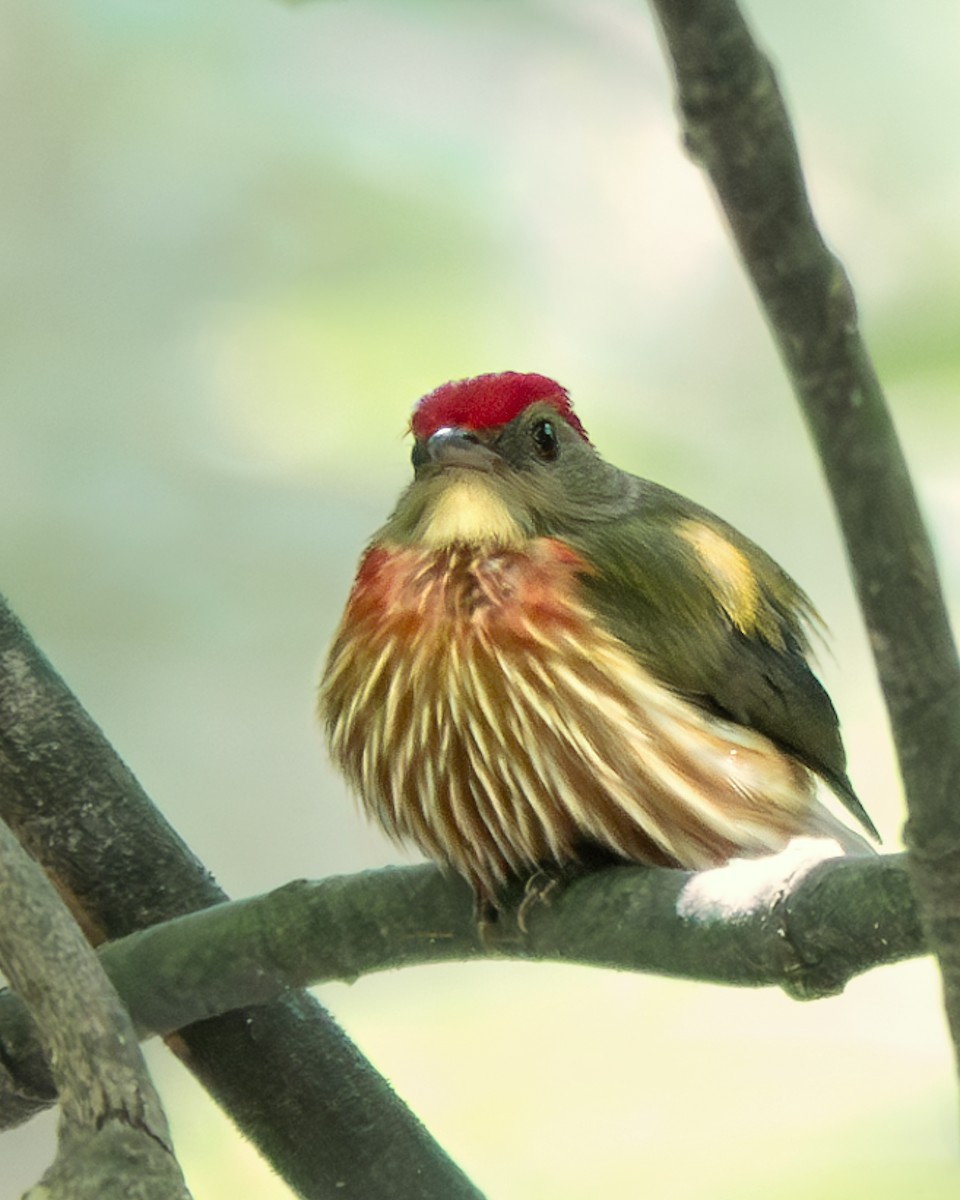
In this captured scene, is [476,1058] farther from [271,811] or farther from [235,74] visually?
[235,74]

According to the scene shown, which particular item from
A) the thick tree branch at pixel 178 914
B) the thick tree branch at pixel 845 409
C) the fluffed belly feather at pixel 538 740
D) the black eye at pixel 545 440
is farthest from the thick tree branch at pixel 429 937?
the black eye at pixel 545 440

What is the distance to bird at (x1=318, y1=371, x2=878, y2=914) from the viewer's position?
58.4 inches

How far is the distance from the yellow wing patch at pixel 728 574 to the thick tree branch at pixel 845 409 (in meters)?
0.87

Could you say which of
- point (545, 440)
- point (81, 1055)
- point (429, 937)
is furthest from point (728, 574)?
point (81, 1055)

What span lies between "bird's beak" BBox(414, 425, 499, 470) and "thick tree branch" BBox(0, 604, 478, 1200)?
45 cm

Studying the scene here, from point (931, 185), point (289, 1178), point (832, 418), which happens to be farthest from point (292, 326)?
point (832, 418)

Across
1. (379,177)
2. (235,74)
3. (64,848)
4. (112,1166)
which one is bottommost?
(112,1166)

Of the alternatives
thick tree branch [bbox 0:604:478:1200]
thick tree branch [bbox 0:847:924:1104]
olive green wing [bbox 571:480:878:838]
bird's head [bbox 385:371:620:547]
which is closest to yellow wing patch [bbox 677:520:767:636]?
olive green wing [bbox 571:480:878:838]

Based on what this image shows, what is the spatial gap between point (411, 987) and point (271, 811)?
0.46 m

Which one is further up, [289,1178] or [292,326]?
[292,326]

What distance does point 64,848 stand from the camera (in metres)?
1.72

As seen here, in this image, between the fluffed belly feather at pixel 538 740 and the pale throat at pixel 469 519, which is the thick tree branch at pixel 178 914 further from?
the pale throat at pixel 469 519

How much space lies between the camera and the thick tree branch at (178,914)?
1.66m

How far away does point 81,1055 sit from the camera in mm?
1154
